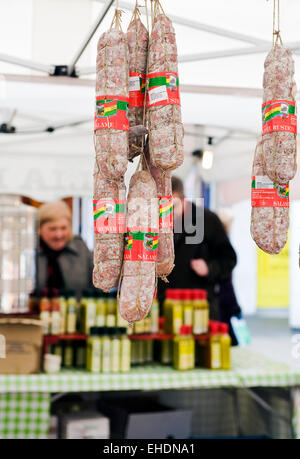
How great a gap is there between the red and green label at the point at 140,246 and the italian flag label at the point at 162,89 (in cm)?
36

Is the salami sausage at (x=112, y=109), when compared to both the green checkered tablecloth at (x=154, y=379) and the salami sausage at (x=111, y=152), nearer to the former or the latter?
the salami sausage at (x=111, y=152)

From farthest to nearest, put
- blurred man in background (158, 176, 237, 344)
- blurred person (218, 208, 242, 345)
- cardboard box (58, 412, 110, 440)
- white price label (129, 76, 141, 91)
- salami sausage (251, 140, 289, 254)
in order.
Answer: blurred person (218, 208, 242, 345) → cardboard box (58, 412, 110, 440) → blurred man in background (158, 176, 237, 344) → salami sausage (251, 140, 289, 254) → white price label (129, 76, 141, 91)

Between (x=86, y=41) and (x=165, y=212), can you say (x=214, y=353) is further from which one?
(x=165, y=212)

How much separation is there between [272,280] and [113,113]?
481 inches

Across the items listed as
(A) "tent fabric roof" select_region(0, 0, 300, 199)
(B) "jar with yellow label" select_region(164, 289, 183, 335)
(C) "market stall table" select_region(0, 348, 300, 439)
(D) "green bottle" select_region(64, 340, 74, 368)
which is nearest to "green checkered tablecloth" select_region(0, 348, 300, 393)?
(C) "market stall table" select_region(0, 348, 300, 439)

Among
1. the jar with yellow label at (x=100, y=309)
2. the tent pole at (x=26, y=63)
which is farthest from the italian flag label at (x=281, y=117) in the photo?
the jar with yellow label at (x=100, y=309)

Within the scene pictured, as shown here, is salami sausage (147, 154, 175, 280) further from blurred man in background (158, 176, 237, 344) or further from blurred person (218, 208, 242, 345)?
blurred person (218, 208, 242, 345)

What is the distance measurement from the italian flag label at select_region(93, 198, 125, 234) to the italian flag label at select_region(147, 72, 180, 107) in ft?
0.96

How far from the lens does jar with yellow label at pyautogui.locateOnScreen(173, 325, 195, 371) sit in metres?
3.45

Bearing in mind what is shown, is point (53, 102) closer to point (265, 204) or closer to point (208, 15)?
point (208, 15)

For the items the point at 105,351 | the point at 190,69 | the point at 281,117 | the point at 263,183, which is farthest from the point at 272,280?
the point at 281,117

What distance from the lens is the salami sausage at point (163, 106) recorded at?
1.44 meters

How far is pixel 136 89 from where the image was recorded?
156cm

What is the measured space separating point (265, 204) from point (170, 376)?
6.41 ft
